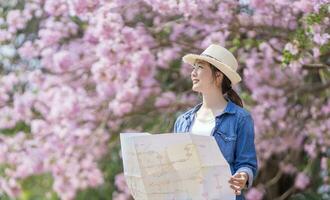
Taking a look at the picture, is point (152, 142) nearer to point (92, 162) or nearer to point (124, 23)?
point (124, 23)

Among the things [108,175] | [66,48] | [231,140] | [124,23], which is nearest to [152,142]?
[231,140]

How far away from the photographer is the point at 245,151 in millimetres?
2721

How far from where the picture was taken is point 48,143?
245 inches

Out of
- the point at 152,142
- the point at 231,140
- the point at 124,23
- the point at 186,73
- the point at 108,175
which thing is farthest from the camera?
the point at 108,175

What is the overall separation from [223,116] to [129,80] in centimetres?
320

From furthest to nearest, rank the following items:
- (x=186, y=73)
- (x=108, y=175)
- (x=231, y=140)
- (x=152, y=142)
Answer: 1. (x=108, y=175)
2. (x=186, y=73)
3. (x=231, y=140)
4. (x=152, y=142)

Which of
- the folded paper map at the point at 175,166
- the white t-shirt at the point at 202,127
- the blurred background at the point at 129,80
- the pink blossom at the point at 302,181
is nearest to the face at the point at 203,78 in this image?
the white t-shirt at the point at 202,127

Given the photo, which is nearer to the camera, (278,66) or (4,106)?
(278,66)

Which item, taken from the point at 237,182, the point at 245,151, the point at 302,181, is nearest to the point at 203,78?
the point at 245,151

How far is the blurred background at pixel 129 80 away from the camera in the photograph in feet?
18.8

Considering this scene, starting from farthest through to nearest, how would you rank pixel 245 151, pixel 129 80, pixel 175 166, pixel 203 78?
pixel 129 80
pixel 203 78
pixel 245 151
pixel 175 166

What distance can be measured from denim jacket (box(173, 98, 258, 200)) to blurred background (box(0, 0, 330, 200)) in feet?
8.54

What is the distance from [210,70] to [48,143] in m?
3.53

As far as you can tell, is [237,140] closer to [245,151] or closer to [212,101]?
[245,151]
